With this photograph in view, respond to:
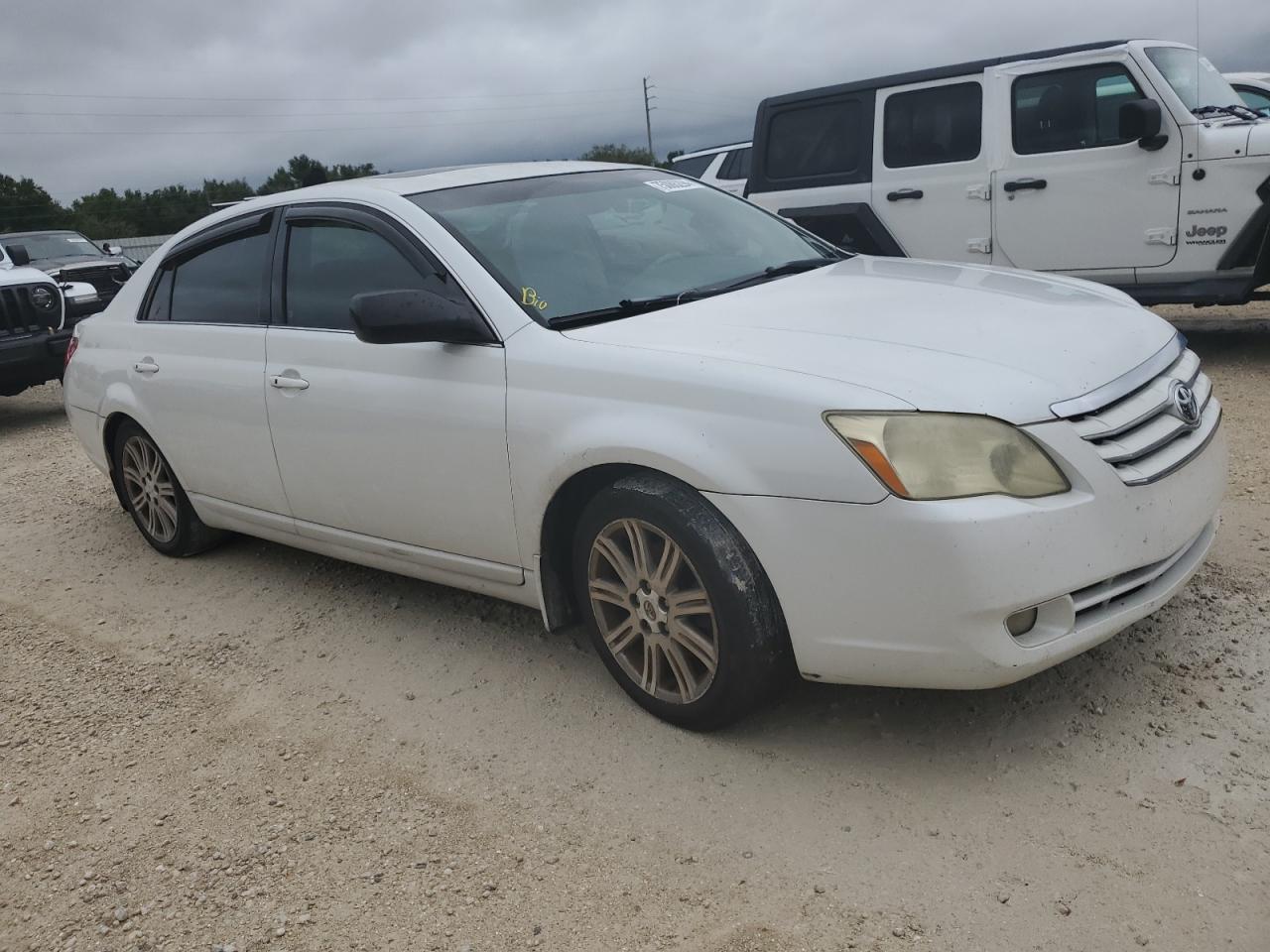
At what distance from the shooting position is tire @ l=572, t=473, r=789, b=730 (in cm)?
296

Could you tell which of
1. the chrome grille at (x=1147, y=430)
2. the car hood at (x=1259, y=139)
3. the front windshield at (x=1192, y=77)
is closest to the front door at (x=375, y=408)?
the chrome grille at (x=1147, y=430)

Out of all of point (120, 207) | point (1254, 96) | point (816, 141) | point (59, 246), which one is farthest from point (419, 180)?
point (120, 207)

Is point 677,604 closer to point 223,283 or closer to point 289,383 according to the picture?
point 289,383

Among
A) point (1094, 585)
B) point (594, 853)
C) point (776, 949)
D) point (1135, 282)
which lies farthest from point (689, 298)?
point (1135, 282)

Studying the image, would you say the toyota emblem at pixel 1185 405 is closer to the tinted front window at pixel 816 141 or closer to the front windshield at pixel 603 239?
the front windshield at pixel 603 239

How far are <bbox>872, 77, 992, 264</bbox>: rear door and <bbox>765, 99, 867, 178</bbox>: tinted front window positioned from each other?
23cm

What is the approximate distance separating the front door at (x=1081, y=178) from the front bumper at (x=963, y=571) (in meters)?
5.05

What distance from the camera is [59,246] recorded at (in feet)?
57.9

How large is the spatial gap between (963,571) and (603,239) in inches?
73.4

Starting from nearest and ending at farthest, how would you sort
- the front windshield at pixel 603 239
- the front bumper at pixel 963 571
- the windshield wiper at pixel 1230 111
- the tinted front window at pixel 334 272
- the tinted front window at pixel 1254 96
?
1. the front bumper at pixel 963 571
2. the front windshield at pixel 603 239
3. the tinted front window at pixel 334 272
4. the windshield wiper at pixel 1230 111
5. the tinted front window at pixel 1254 96

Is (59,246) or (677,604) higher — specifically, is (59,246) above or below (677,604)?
above

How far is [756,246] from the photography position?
4211 millimetres

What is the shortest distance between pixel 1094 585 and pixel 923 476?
1.82 feet

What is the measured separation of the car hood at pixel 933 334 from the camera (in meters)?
2.82
